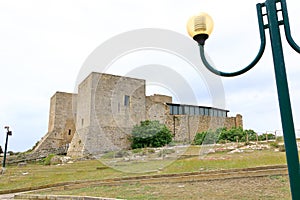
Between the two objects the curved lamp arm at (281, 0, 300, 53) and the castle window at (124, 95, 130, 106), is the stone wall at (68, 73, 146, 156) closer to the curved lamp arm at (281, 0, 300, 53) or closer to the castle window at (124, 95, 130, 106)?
the castle window at (124, 95, 130, 106)

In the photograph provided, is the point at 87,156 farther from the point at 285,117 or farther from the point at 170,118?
the point at 285,117

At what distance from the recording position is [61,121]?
109 feet

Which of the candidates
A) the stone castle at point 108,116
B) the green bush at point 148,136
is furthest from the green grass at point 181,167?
the green bush at point 148,136

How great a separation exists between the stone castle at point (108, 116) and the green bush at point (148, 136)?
0.67 m

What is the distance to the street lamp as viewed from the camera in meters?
2.14

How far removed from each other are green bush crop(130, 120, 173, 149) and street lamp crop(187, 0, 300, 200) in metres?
21.4

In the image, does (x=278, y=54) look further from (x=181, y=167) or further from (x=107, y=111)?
(x=107, y=111)

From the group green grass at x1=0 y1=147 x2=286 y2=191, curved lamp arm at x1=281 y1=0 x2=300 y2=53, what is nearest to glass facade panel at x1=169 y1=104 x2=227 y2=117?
green grass at x1=0 y1=147 x2=286 y2=191

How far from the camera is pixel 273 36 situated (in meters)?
2.51

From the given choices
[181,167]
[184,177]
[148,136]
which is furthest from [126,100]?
[184,177]

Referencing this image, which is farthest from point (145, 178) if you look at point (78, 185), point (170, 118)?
point (170, 118)

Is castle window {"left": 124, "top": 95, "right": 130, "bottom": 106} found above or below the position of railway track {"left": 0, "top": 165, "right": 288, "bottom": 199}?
above

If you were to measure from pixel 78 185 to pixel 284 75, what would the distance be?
25.5 feet

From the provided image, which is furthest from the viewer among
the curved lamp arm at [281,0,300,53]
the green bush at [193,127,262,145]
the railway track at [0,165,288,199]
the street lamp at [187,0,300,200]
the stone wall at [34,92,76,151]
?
the stone wall at [34,92,76,151]
